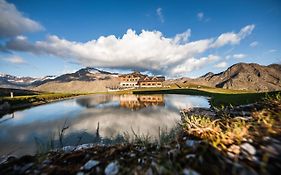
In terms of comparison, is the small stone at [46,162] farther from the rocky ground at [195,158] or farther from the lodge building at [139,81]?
the lodge building at [139,81]

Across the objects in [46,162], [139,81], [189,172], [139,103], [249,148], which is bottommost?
[139,103]

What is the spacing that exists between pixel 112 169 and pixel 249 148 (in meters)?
2.04

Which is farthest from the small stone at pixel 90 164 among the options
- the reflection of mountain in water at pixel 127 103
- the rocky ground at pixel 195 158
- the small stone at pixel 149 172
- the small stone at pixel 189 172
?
the reflection of mountain in water at pixel 127 103

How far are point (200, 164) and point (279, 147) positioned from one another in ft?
3.64

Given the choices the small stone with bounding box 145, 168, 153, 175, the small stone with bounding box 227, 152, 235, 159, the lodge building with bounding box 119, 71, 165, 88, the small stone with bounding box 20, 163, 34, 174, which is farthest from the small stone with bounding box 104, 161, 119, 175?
the lodge building with bounding box 119, 71, 165, 88

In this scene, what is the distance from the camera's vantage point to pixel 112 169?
2592 mm

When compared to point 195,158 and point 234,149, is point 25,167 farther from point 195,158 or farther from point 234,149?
point 234,149

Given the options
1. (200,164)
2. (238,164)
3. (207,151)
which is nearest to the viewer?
(238,164)

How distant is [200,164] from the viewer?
2.20m

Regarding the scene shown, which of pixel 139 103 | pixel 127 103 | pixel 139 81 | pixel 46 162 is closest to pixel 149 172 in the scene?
pixel 46 162

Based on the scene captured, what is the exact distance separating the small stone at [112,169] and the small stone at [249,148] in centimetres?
191

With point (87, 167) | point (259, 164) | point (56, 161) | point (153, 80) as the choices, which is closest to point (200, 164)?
point (259, 164)

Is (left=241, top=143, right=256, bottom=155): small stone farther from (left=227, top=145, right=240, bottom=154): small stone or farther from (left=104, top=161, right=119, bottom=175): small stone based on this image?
(left=104, top=161, right=119, bottom=175): small stone

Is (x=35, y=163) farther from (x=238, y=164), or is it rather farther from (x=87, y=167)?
(x=238, y=164)
